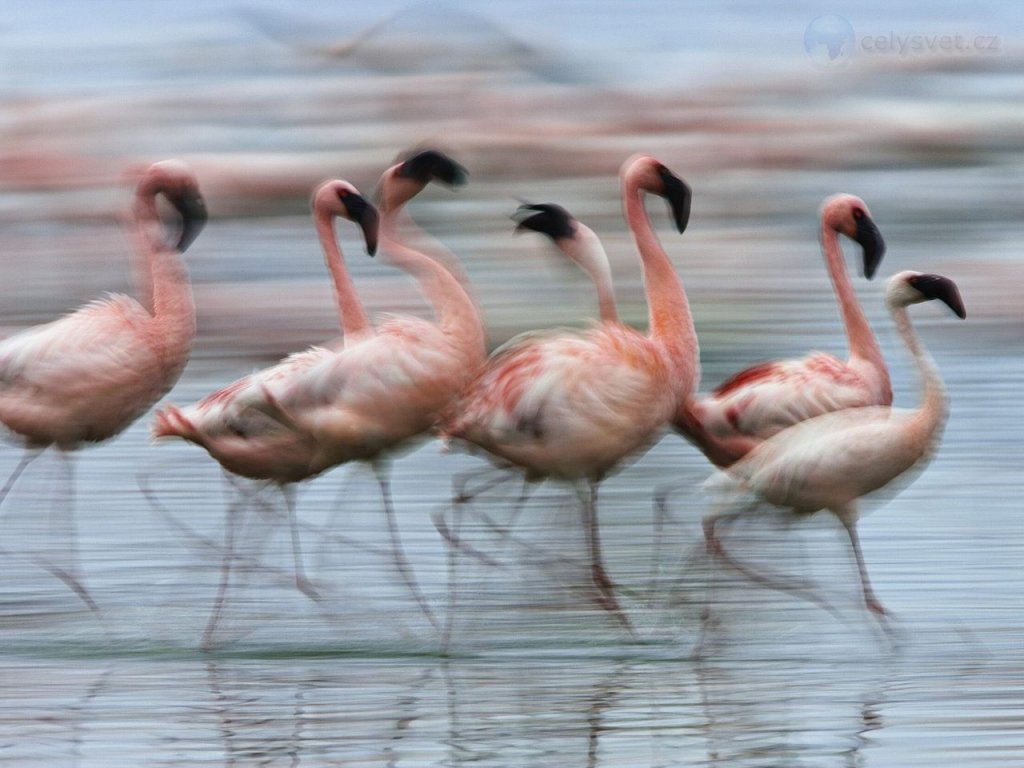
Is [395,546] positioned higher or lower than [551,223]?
lower

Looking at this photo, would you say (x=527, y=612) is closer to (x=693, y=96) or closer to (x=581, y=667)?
(x=581, y=667)

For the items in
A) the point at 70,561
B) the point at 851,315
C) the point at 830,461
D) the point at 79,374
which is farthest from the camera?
the point at 70,561

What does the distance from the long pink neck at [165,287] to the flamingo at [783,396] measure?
4.80 feet

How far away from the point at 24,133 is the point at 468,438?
7810 mm

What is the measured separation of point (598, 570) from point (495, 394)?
0.59 m

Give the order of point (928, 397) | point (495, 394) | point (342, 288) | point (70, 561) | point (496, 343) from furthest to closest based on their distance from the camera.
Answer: point (496, 343) < point (70, 561) < point (342, 288) < point (495, 394) < point (928, 397)

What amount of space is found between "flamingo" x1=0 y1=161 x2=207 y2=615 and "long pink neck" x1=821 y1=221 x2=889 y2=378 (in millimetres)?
1893

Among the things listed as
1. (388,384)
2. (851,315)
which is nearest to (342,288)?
(388,384)

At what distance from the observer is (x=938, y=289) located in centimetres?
612

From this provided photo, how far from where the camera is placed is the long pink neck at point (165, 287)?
6.44 m

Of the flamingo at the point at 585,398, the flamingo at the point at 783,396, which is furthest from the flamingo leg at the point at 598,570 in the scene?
the flamingo at the point at 783,396

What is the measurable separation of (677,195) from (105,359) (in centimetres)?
171

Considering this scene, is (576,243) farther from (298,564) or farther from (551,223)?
(298,564)

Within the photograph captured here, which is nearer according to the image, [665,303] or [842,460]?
[842,460]
